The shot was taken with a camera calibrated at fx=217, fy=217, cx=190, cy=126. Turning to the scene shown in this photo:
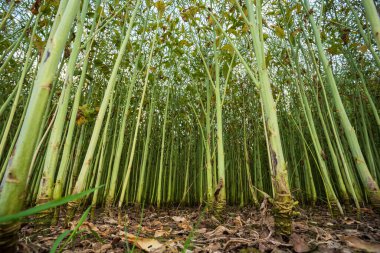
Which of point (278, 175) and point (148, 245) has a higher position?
point (278, 175)

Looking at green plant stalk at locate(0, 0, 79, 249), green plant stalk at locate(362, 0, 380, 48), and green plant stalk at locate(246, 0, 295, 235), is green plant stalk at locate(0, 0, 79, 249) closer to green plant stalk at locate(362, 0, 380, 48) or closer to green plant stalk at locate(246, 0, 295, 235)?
green plant stalk at locate(246, 0, 295, 235)

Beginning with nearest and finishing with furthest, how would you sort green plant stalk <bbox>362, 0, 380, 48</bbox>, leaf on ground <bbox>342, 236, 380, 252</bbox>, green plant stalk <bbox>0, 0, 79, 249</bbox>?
green plant stalk <bbox>0, 0, 79, 249</bbox> < leaf on ground <bbox>342, 236, 380, 252</bbox> < green plant stalk <bbox>362, 0, 380, 48</bbox>

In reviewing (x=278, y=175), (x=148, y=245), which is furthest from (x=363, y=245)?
(x=148, y=245)

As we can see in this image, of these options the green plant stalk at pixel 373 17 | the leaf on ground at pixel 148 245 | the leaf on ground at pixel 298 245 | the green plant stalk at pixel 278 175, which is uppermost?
the green plant stalk at pixel 373 17

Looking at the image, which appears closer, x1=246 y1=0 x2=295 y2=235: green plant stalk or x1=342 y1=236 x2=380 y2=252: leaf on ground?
x1=342 y1=236 x2=380 y2=252: leaf on ground

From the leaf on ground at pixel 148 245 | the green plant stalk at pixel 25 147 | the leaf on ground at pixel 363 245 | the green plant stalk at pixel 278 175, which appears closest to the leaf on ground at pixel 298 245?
the green plant stalk at pixel 278 175

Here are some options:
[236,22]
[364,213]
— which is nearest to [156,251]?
[364,213]

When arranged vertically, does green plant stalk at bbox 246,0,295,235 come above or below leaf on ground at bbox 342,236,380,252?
above

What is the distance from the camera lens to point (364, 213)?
1896mm

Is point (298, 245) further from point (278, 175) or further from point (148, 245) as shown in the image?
point (148, 245)

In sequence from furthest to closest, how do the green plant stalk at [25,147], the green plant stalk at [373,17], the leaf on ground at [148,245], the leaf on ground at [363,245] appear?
1. the green plant stalk at [373,17]
2. the leaf on ground at [148,245]
3. the leaf on ground at [363,245]
4. the green plant stalk at [25,147]

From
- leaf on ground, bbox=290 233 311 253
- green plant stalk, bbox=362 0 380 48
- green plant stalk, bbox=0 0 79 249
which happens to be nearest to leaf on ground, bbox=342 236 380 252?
leaf on ground, bbox=290 233 311 253

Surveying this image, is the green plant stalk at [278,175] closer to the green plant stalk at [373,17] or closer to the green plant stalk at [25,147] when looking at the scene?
the green plant stalk at [373,17]

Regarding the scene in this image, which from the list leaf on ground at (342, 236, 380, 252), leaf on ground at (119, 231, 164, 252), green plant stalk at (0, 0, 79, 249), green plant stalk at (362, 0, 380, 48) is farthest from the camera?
green plant stalk at (362, 0, 380, 48)
